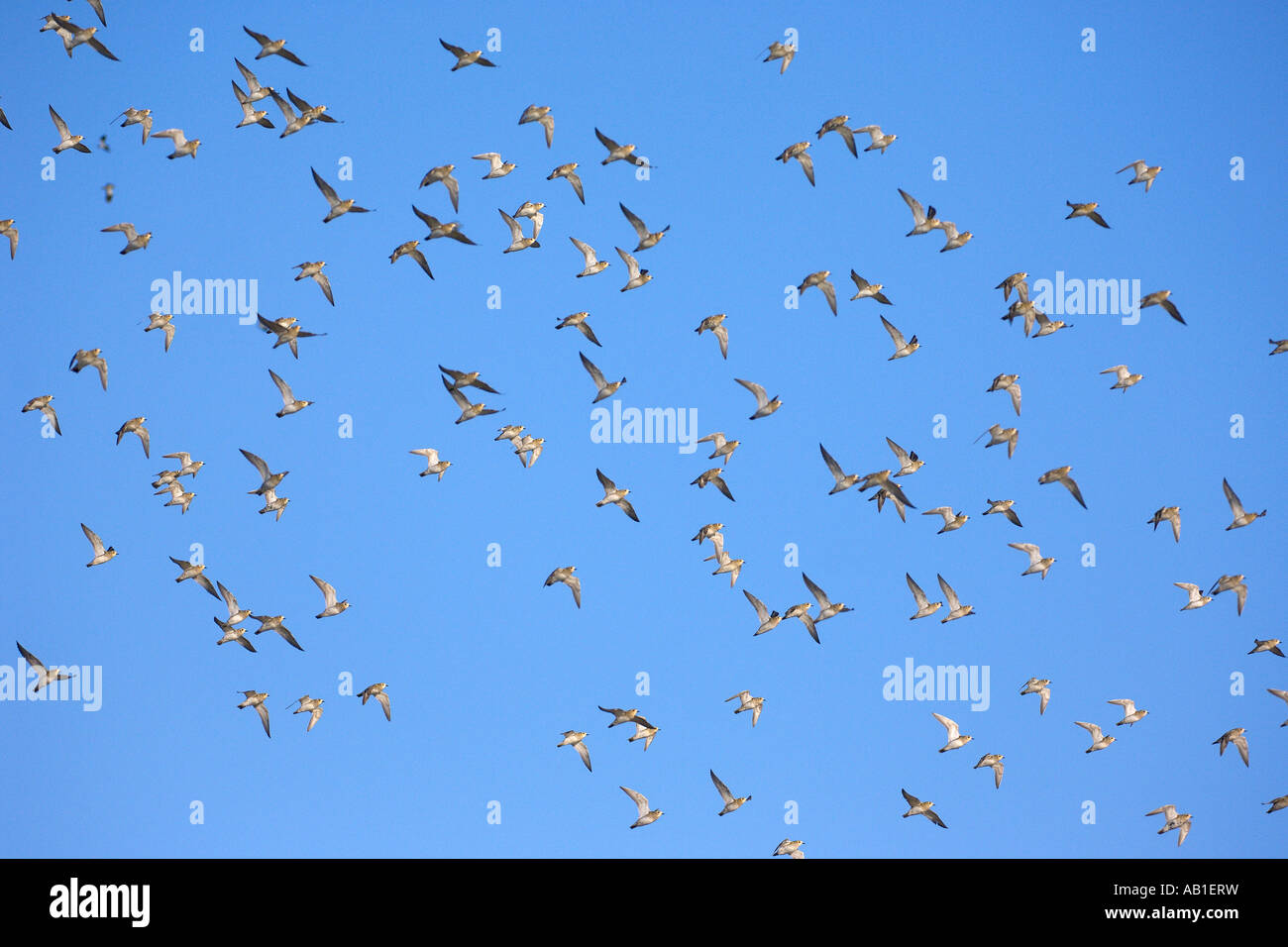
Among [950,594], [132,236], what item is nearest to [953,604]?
[950,594]

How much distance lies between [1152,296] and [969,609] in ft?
28.5

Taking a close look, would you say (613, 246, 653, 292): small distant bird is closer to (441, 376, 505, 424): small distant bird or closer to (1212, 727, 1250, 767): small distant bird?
(441, 376, 505, 424): small distant bird

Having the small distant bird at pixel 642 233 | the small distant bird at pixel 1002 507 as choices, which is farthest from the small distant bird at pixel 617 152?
the small distant bird at pixel 1002 507

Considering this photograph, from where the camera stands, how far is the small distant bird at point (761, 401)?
41062 millimetres

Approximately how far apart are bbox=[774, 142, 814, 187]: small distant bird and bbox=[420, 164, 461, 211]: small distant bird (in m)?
7.80

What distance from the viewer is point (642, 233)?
41.1m

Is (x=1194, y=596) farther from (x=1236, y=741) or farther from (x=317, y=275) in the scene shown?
(x=317, y=275)

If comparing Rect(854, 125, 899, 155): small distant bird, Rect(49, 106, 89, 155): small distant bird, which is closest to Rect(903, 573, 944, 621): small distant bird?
Rect(854, 125, 899, 155): small distant bird

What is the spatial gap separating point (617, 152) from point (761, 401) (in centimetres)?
650

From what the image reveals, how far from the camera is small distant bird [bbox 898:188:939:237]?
40375 millimetres

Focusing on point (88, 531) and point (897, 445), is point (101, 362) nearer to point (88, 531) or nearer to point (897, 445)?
point (88, 531)

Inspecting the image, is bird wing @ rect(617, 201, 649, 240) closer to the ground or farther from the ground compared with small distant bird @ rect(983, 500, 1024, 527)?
farther from the ground
